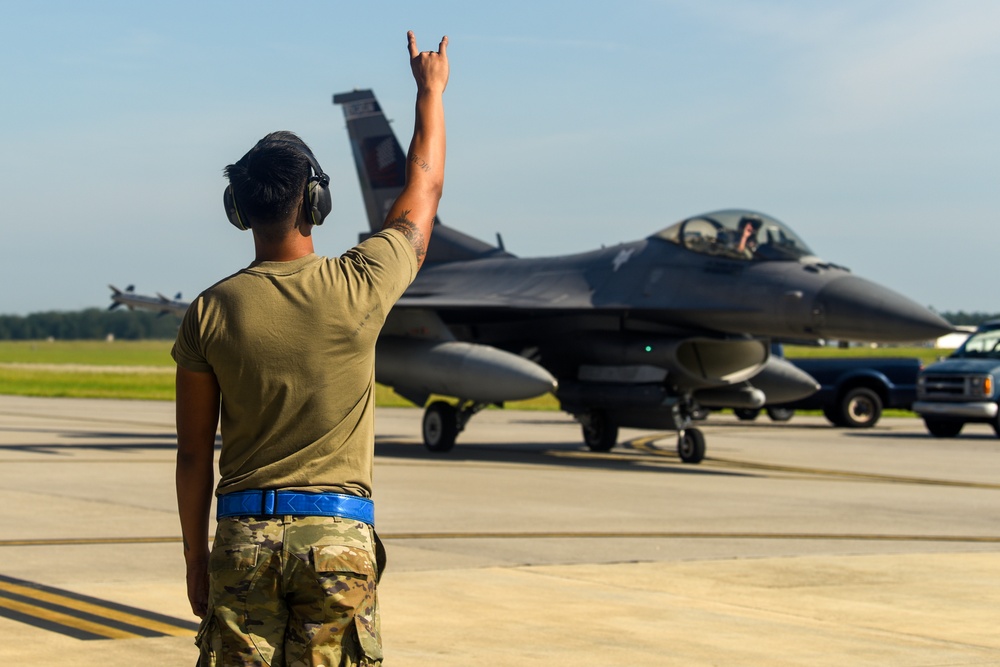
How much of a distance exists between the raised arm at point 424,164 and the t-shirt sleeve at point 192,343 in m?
0.50

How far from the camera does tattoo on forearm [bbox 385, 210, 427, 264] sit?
3275mm

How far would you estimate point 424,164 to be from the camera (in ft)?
10.9

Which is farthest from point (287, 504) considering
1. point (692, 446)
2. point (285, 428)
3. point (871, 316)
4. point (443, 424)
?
point (443, 424)

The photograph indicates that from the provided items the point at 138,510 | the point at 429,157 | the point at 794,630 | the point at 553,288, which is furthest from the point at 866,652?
the point at 553,288

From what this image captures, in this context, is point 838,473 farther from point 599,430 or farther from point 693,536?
point 693,536

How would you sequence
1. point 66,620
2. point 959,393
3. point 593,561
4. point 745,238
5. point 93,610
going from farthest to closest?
point 959,393 → point 745,238 → point 593,561 → point 93,610 → point 66,620

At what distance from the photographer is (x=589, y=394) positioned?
19344 mm

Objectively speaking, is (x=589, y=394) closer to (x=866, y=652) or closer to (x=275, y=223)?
(x=866, y=652)

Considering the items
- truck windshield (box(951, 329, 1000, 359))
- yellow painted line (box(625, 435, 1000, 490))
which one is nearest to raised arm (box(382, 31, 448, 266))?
yellow painted line (box(625, 435, 1000, 490))

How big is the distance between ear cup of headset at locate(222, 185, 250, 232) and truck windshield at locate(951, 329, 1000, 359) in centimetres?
2521

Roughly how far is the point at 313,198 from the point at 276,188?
88mm

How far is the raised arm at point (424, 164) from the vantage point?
330cm

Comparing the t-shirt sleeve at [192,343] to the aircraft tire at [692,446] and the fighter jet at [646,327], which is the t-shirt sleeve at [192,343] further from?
the aircraft tire at [692,446]

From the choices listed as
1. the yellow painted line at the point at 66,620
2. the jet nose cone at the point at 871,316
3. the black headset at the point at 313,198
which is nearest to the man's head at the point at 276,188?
the black headset at the point at 313,198
